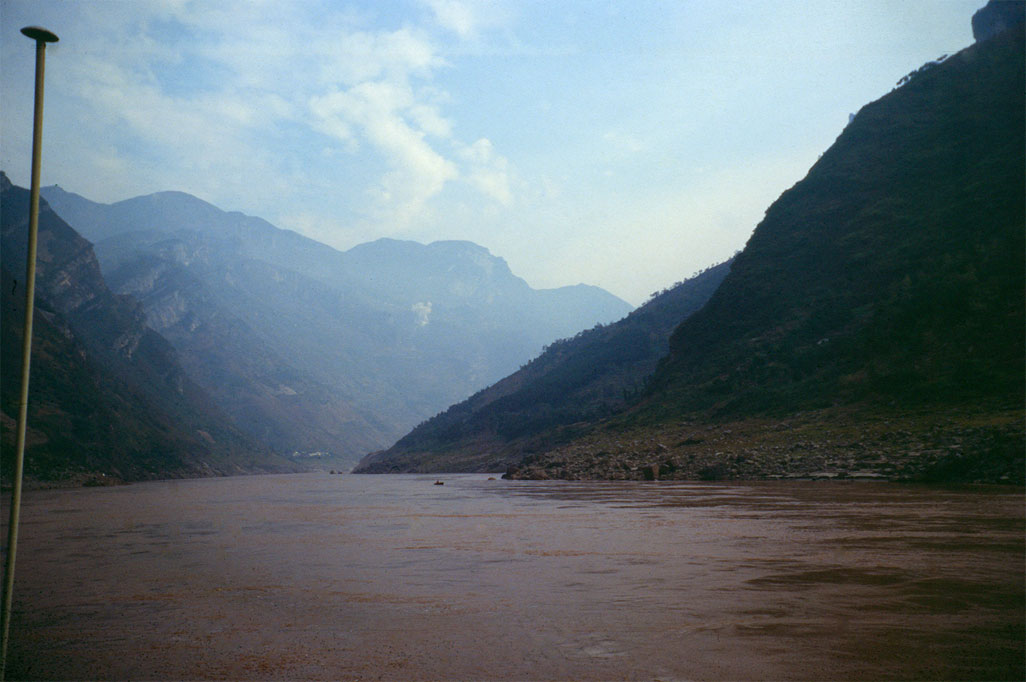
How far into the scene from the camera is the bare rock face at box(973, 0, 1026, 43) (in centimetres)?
8944

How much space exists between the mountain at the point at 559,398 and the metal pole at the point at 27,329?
95.0m

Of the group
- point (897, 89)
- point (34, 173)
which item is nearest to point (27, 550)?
point (34, 173)

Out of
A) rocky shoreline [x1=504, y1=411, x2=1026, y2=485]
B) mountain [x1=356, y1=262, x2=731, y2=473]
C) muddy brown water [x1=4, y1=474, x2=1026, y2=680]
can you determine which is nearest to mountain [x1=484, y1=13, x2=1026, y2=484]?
rocky shoreline [x1=504, y1=411, x2=1026, y2=485]

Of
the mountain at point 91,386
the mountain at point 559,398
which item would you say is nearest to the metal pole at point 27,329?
the mountain at point 91,386

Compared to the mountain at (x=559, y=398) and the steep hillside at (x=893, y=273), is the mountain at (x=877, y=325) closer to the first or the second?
the steep hillside at (x=893, y=273)

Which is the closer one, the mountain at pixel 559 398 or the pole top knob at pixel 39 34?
the pole top knob at pixel 39 34

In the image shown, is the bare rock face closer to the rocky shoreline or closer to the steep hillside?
the steep hillside

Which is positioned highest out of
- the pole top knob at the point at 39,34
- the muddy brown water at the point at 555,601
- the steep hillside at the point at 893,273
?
the steep hillside at the point at 893,273

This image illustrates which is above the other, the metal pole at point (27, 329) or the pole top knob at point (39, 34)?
the pole top knob at point (39, 34)

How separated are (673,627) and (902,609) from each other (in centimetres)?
314

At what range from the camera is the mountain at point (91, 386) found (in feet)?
258

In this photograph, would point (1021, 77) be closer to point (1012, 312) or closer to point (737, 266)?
point (737, 266)

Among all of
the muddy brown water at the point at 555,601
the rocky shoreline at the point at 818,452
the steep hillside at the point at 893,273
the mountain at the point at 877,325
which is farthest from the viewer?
the steep hillside at the point at 893,273

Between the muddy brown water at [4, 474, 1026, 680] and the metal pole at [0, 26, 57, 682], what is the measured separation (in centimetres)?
166
